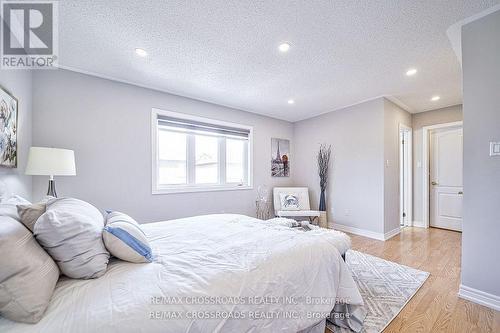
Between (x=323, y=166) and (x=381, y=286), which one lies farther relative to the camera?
(x=323, y=166)

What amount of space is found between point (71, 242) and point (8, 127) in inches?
63.6

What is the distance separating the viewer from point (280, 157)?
4.79 m

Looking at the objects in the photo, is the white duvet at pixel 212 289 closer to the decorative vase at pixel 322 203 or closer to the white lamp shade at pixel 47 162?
the white lamp shade at pixel 47 162

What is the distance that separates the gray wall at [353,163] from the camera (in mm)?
3514

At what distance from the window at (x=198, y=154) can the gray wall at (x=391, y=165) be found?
2.44m

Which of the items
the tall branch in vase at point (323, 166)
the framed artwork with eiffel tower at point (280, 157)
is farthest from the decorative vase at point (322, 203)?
the framed artwork with eiffel tower at point (280, 157)

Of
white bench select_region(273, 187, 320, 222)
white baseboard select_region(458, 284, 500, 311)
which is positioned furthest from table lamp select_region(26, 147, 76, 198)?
white baseboard select_region(458, 284, 500, 311)

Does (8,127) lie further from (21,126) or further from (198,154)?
(198,154)

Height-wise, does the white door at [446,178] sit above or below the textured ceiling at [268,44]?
below

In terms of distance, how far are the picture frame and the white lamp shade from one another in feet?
0.42

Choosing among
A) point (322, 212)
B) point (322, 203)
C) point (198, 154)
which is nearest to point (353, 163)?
point (322, 203)

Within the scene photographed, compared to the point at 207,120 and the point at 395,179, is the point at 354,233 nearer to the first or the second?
the point at 395,179

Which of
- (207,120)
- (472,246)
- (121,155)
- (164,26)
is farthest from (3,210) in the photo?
(472,246)

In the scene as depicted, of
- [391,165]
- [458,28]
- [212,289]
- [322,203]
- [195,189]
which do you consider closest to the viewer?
[212,289]
